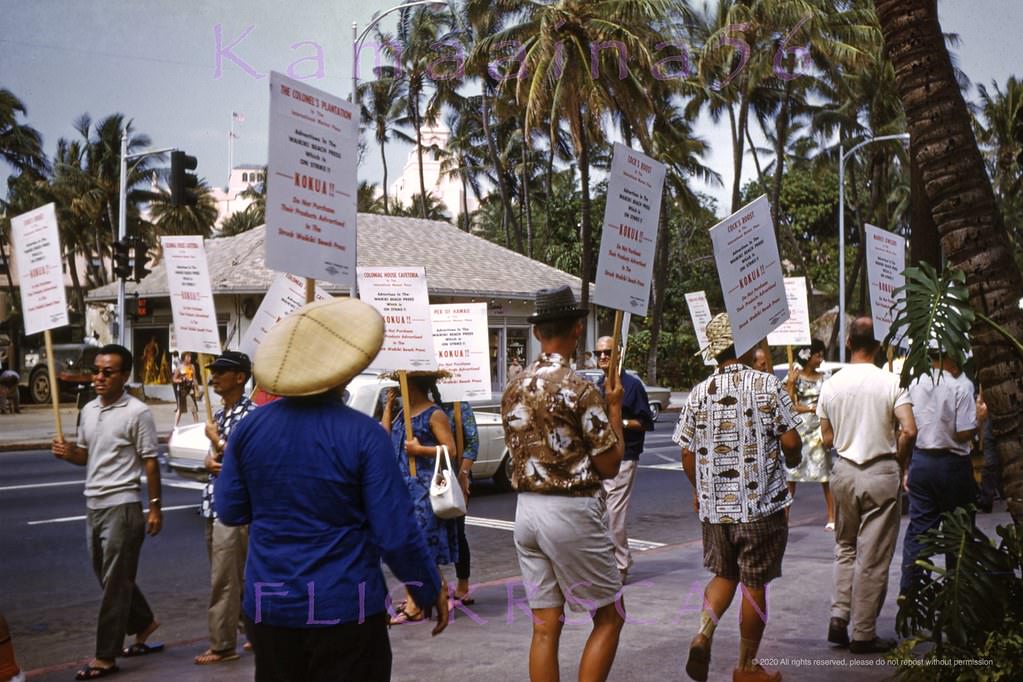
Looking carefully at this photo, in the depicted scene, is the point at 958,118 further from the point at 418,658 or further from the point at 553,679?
the point at 418,658

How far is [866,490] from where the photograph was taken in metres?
6.16

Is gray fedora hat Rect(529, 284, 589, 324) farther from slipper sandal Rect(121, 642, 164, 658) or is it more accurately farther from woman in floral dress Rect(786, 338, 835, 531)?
woman in floral dress Rect(786, 338, 835, 531)

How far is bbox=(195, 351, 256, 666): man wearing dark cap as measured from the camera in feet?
20.1

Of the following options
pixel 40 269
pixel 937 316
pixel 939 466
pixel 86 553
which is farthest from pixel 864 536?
pixel 86 553

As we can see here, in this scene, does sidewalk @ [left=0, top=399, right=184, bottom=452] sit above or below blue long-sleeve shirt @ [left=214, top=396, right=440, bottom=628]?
below

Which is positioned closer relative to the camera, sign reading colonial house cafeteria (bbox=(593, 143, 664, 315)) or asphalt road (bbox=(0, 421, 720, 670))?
sign reading colonial house cafeteria (bbox=(593, 143, 664, 315))

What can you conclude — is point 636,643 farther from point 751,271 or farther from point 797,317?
point 797,317

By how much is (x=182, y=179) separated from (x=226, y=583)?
1197 cm

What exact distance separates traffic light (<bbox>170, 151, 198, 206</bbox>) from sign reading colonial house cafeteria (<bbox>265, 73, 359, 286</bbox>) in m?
12.4

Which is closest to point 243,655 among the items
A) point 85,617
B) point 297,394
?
point 85,617

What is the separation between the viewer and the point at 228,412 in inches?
250

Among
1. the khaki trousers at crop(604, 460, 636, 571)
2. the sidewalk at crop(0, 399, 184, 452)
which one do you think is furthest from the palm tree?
the khaki trousers at crop(604, 460, 636, 571)

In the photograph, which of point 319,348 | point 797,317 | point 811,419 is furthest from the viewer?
point 811,419

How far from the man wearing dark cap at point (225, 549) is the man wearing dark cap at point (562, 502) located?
2.14 metres
